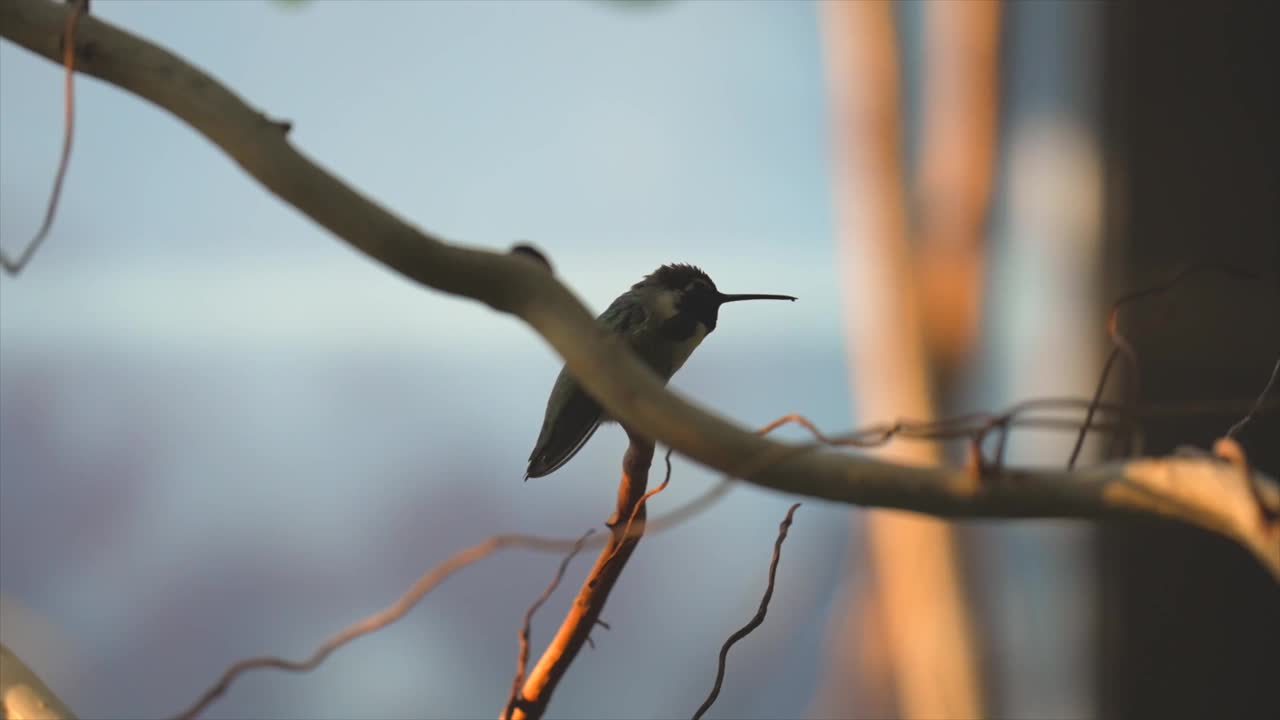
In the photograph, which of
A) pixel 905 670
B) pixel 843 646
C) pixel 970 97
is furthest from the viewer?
pixel 843 646

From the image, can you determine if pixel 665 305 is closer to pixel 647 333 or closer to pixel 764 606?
pixel 647 333

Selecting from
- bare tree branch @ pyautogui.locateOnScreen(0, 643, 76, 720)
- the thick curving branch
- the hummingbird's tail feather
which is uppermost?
the thick curving branch

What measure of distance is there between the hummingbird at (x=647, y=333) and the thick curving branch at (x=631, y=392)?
678 mm

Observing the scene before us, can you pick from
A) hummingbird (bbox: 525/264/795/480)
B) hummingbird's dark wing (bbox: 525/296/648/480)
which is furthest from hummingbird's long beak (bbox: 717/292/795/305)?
hummingbird's dark wing (bbox: 525/296/648/480)

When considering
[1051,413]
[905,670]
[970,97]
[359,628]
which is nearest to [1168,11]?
[970,97]

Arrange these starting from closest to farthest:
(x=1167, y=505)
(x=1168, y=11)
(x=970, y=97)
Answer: (x=1167, y=505) < (x=1168, y=11) < (x=970, y=97)

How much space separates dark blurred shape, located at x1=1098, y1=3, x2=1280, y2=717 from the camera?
1.57 meters

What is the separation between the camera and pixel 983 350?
2.10 meters

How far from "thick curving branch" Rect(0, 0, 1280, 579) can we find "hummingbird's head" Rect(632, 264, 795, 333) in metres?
0.91

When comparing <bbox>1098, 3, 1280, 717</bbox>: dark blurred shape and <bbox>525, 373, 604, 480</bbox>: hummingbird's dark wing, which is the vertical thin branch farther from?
<bbox>1098, 3, 1280, 717</bbox>: dark blurred shape

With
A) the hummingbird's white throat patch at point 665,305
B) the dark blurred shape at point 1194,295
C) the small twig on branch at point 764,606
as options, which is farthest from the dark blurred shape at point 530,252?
the dark blurred shape at point 1194,295

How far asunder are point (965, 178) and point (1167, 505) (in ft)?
5.45

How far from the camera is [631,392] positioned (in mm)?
440

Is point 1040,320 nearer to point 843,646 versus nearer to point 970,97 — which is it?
point 970,97
